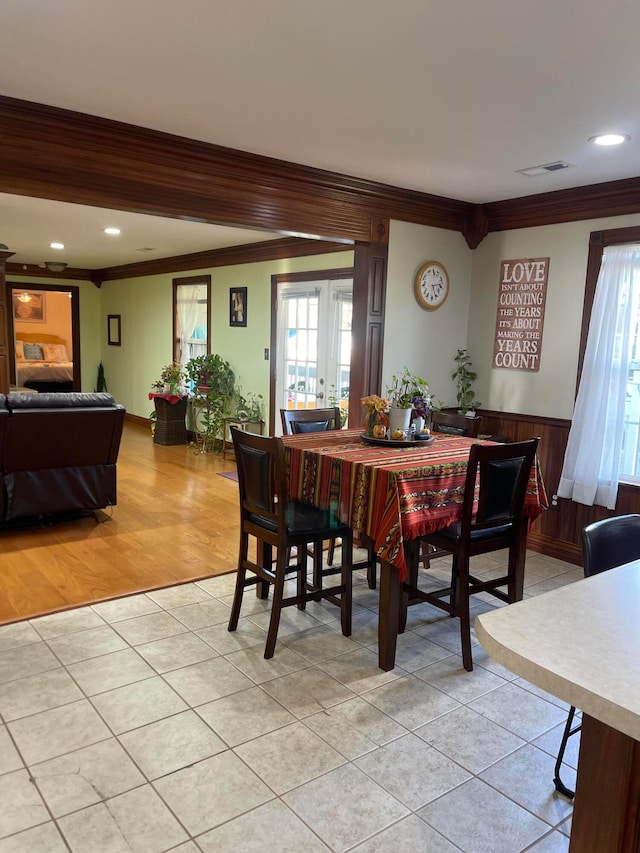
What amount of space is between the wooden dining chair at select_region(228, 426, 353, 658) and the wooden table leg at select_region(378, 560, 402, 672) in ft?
0.99

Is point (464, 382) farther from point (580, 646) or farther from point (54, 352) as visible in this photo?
point (54, 352)

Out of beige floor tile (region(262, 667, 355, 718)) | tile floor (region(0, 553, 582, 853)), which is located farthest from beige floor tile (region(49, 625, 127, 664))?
beige floor tile (region(262, 667, 355, 718))

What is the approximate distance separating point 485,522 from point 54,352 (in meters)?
10.5

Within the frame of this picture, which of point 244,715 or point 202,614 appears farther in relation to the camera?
point 202,614

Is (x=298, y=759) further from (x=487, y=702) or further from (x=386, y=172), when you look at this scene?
(x=386, y=172)

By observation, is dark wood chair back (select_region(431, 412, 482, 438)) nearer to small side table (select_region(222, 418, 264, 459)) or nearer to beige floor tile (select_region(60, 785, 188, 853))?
beige floor tile (select_region(60, 785, 188, 853))

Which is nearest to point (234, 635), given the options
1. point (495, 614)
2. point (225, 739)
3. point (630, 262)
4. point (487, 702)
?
point (225, 739)

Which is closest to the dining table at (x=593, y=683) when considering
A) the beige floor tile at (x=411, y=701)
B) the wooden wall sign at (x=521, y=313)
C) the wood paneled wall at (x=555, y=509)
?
the beige floor tile at (x=411, y=701)

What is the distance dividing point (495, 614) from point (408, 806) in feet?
3.67

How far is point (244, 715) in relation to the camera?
2.47m

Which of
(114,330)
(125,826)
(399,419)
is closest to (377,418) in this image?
(399,419)

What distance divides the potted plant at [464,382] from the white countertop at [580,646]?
3644mm

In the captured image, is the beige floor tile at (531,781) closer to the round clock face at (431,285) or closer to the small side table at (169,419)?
the round clock face at (431,285)

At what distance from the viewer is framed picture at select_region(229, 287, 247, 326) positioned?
7223mm
